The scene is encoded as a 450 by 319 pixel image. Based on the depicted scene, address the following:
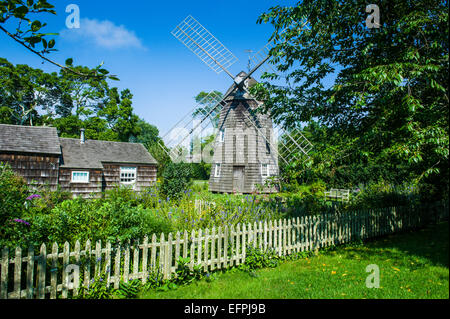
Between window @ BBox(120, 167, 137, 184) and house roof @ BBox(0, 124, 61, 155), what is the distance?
4879 mm

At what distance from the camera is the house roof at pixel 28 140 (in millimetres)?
16148

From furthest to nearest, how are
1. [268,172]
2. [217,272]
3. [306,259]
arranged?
[268,172] < [306,259] < [217,272]

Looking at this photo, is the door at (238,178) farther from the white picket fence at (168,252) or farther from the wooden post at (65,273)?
the wooden post at (65,273)

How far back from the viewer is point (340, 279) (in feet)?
17.4

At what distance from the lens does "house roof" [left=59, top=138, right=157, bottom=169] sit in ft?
61.7

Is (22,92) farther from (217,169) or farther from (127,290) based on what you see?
(127,290)

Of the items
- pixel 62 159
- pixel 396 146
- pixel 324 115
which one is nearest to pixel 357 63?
pixel 324 115

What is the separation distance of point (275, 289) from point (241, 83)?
1817cm

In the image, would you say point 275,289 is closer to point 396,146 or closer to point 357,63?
point 396,146

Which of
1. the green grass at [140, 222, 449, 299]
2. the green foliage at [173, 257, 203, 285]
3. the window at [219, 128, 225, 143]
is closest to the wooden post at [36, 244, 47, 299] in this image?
the green grass at [140, 222, 449, 299]

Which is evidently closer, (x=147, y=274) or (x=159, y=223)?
(x=147, y=274)

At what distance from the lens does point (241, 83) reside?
69.3 feet

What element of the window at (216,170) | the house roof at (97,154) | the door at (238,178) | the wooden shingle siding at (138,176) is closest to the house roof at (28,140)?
the house roof at (97,154)

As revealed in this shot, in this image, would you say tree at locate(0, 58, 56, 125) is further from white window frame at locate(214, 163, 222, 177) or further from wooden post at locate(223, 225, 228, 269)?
wooden post at locate(223, 225, 228, 269)
